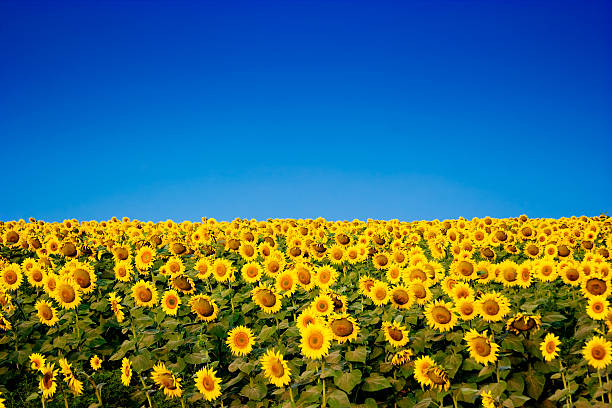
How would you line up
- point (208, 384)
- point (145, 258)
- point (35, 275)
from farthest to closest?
point (145, 258) → point (35, 275) → point (208, 384)

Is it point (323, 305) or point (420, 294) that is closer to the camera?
point (323, 305)

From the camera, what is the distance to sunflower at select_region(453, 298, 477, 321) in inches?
269

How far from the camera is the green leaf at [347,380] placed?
590cm

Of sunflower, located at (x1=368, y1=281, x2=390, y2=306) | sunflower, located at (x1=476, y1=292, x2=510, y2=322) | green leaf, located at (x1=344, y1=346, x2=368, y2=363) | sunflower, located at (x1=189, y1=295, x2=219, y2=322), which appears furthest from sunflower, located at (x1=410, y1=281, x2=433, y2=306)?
sunflower, located at (x1=189, y1=295, x2=219, y2=322)

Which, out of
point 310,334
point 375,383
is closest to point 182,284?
point 310,334

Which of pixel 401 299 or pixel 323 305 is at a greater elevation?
pixel 401 299

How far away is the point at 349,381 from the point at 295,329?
1.57 meters

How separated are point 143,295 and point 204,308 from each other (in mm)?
1333

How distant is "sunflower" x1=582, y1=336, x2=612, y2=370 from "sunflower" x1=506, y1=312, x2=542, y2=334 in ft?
2.29

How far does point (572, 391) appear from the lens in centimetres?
600

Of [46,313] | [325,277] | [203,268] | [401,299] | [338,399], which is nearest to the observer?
[338,399]

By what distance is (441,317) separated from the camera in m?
6.85

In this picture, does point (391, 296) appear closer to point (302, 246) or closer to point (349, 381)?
point (349, 381)

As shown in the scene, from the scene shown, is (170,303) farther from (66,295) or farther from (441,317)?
(441,317)
